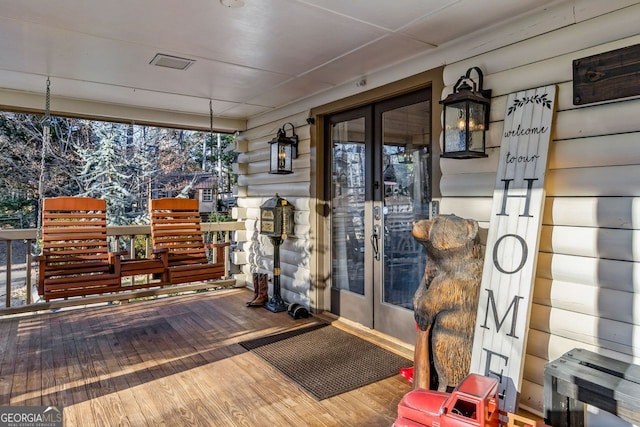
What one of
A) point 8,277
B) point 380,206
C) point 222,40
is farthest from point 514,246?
point 8,277

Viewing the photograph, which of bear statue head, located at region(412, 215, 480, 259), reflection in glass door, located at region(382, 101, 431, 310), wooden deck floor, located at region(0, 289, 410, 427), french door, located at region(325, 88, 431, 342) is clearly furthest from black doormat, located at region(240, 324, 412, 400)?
bear statue head, located at region(412, 215, 480, 259)

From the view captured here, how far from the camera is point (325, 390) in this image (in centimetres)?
262

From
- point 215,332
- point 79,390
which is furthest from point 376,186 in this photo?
point 79,390

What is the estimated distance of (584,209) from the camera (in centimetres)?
210

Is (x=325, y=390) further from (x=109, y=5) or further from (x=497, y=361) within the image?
(x=109, y=5)

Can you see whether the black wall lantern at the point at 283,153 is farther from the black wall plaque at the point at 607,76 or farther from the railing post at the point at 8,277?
the railing post at the point at 8,277

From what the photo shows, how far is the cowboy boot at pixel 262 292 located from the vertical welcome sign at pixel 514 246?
286 cm

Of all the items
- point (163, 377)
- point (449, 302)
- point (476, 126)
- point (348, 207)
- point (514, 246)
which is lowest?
point (163, 377)

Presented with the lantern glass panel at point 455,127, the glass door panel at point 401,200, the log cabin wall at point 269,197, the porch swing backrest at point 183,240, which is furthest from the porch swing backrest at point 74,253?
the lantern glass panel at point 455,127

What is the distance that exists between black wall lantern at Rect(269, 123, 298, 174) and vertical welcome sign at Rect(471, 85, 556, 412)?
256 cm

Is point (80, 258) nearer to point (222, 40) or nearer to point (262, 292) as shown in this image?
point (262, 292)

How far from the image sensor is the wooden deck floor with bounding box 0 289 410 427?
7.64 ft

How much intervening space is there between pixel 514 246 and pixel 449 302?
1.62 feet

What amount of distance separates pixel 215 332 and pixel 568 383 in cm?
297
